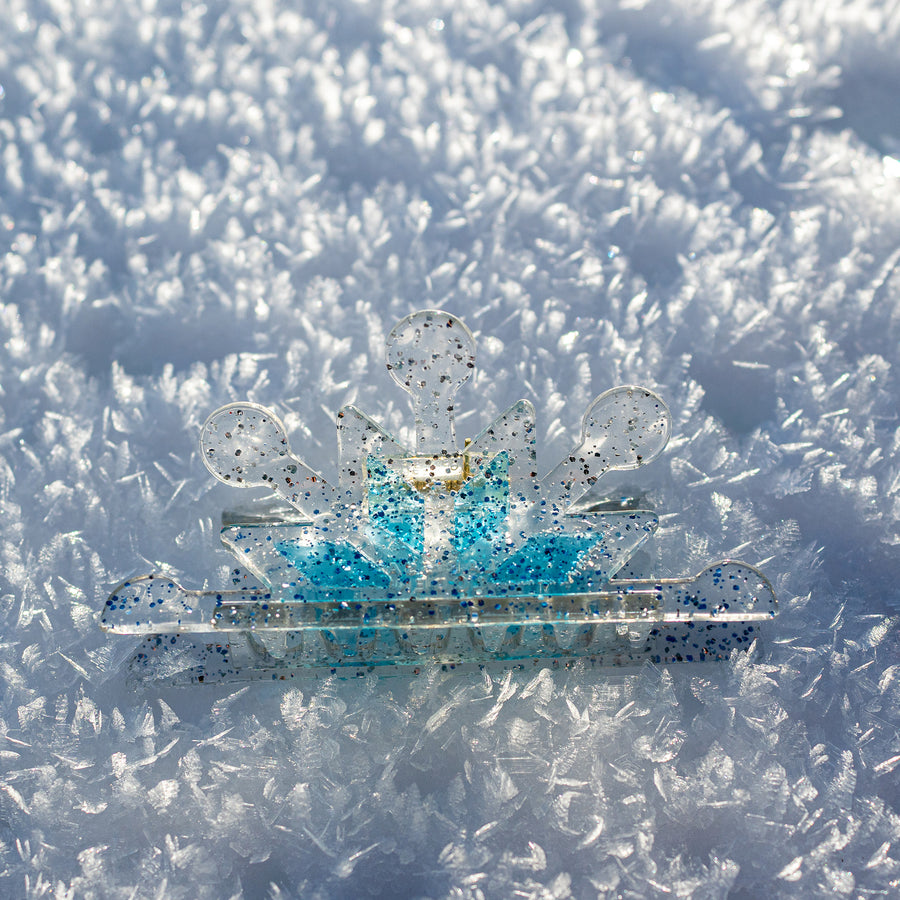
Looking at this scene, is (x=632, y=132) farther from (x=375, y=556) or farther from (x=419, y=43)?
(x=375, y=556)

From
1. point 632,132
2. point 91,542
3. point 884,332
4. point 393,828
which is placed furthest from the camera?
point 632,132

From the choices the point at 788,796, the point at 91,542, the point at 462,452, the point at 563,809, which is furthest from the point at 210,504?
the point at 788,796

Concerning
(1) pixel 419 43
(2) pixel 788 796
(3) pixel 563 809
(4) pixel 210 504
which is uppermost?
(1) pixel 419 43

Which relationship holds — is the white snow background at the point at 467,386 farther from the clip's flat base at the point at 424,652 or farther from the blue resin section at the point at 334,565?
the blue resin section at the point at 334,565

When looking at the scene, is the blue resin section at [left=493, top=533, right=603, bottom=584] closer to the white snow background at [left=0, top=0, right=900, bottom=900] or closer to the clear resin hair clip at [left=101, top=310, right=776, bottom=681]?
the clear resin hair clip at [left=101, top=310, right=776, bottom=681]

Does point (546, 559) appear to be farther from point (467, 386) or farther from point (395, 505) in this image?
point (467, 386)

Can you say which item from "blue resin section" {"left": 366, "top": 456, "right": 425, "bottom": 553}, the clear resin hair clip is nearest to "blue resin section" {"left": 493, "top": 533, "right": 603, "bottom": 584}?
the clear resin hair clip

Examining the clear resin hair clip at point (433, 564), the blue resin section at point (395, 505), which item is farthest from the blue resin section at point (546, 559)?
the blue resin section at point (395, 505)
